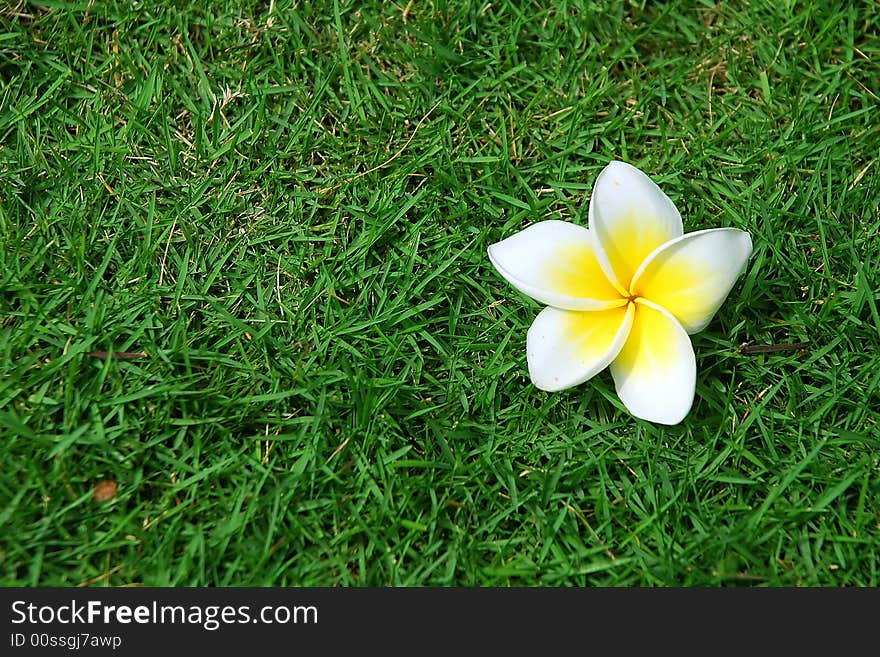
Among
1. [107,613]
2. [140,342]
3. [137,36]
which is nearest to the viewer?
[107,613]

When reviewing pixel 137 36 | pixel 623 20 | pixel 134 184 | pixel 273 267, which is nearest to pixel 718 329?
pixel 623 20

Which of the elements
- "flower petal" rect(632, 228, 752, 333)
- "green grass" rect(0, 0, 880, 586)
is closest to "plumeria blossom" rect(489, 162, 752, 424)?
"flower petal" rect(632, 228, 752, 333)

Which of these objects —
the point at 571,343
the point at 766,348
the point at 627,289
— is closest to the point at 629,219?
the point at 627,289

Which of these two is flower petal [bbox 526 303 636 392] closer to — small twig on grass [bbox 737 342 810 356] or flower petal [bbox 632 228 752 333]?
flower petal [bbox 632 228 752 333]

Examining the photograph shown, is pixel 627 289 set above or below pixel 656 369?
above

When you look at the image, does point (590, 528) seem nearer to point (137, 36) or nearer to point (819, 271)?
point (819, 271)

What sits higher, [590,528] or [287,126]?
[287,126]

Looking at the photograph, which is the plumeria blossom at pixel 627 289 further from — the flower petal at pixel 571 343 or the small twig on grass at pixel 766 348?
the small twig on grass at pixel 766 348

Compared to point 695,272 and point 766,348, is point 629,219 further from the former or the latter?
point 766,348

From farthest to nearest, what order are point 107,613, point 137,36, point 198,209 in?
point 137,36 → point 198,209 → point 107,613
